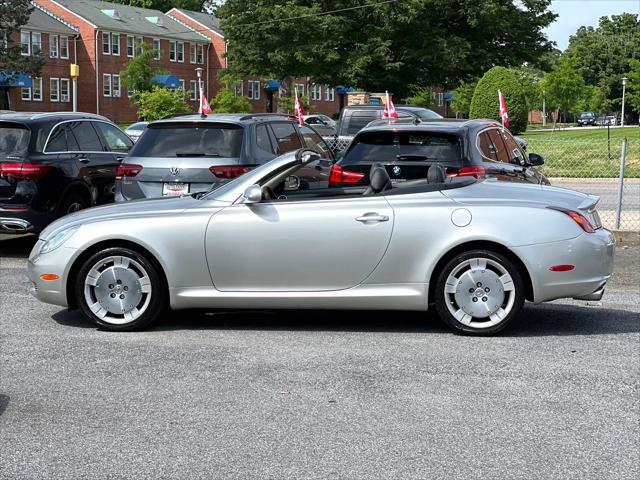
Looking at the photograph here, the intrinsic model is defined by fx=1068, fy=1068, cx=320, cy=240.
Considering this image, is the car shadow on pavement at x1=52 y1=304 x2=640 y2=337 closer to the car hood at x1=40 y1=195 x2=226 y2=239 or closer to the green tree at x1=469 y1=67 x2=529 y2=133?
the car hood at x1=40 y1=195 x2=226 y2=239

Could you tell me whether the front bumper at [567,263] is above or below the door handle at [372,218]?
below

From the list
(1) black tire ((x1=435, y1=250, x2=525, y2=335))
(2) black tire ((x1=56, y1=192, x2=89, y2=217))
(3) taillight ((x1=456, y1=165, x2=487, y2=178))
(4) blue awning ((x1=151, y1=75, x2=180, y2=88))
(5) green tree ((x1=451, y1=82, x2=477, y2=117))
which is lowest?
(1) black tire ((x1=435, y1=250, x2=525, y2=335))

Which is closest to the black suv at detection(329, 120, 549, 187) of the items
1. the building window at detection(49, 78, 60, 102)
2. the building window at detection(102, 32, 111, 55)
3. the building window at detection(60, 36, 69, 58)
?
the building window at detection(49, 78, 60, 102)

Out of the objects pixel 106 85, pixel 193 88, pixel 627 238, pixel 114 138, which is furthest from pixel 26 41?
pixel 627 238

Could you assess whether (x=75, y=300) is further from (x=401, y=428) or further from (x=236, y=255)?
(x=401, y=428)


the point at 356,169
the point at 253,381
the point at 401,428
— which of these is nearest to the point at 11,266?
the point at 356,169

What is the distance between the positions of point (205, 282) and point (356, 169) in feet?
11.5

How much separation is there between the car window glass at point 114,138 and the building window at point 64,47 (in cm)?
7029

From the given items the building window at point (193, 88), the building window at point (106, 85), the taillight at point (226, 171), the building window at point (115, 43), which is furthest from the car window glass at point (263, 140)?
the building window at point (193, 88)

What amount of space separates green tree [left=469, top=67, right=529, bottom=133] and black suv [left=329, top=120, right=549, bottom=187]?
32.8m

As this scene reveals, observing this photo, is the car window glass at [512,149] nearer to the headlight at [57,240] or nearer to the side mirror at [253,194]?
the side mirror at [253,194]

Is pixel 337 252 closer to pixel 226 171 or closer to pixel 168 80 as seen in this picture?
pixel 226 171

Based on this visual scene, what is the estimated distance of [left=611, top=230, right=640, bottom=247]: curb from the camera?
13.7 meters

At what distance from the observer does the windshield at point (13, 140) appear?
12.2 meters
